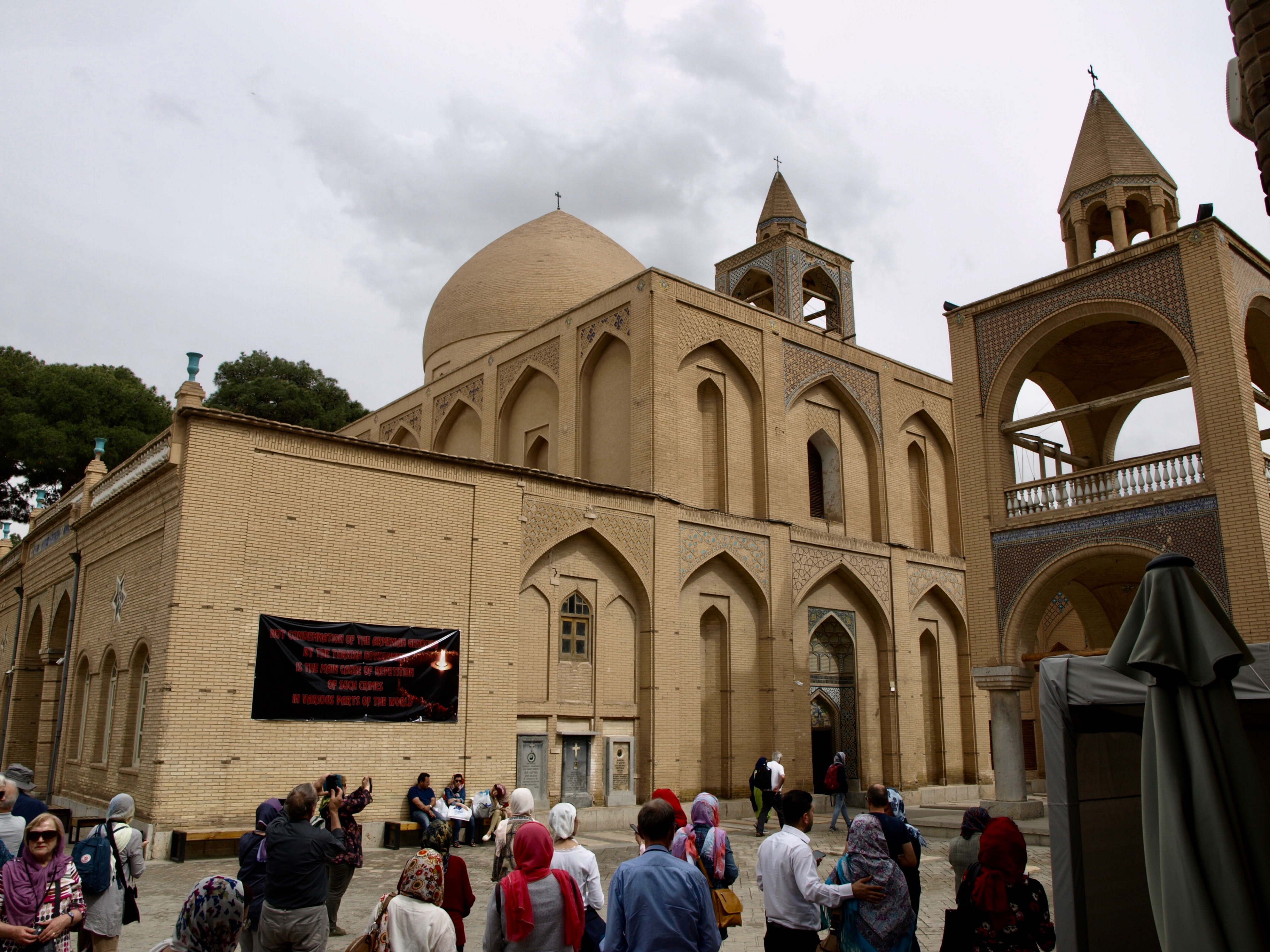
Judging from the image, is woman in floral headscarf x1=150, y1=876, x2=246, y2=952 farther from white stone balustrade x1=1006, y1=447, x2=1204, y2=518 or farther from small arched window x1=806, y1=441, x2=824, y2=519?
small arched window x1=806, y1=441, x2=824, y2=519

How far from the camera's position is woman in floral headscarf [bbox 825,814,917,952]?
4.52 meters

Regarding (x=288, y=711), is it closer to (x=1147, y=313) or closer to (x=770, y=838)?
(x=770, y=838)

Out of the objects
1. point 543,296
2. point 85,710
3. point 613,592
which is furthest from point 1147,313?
point 85,710

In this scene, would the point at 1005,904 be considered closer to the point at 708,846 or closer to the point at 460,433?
the point at 708,846

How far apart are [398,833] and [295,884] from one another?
8.08 m

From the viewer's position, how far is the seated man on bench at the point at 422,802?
12.8m

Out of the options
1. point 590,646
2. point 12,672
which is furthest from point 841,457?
point 12,672

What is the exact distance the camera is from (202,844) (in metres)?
11.3

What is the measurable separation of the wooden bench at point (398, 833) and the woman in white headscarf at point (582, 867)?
8.71 meters

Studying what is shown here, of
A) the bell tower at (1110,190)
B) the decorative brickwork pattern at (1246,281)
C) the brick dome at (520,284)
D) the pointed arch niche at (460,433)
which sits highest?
the brick dome at (520,284)

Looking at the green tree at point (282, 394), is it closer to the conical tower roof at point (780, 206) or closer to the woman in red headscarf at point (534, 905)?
the conical tower roof at point (780, 206)

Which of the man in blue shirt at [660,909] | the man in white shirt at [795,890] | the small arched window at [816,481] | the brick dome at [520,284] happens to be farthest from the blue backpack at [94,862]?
the brick dome at [520,284]

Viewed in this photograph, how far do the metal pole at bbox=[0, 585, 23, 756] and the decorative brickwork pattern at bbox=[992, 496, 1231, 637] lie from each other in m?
18.9

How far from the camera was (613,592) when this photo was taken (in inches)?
661
